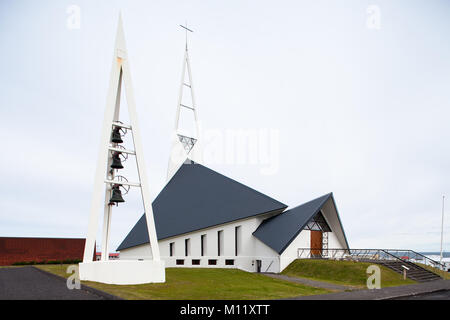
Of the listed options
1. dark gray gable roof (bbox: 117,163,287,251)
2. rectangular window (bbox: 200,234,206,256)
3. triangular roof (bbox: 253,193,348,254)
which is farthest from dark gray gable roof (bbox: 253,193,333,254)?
rectangular window (bbox: 200,234,206,256)

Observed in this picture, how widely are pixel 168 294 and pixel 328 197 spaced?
59.2ft

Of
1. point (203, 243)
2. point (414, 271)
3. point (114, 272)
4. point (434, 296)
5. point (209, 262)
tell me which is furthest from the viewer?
point (203, 243)

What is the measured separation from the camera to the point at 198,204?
34344mm

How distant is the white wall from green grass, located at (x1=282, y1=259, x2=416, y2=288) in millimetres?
1956

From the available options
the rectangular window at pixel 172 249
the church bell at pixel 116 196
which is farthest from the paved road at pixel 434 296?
the rectangular window at pixel 172 249

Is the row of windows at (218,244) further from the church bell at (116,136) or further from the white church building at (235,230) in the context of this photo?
the church bell at (116,136)

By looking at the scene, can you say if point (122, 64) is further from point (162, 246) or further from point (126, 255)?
point (126, 255)

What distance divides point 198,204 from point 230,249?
238 inches

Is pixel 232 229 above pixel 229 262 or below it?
above

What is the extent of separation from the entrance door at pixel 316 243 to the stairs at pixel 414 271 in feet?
18.6

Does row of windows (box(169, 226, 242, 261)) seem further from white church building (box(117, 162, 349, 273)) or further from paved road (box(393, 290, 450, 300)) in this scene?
paved road (box(393, 290, 450, 300))

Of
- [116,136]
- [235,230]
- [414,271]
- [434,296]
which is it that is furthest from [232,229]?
[434,296]

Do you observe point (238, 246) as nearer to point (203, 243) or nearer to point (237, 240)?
point (237, 240)

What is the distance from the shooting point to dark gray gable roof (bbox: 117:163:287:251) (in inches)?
1217
